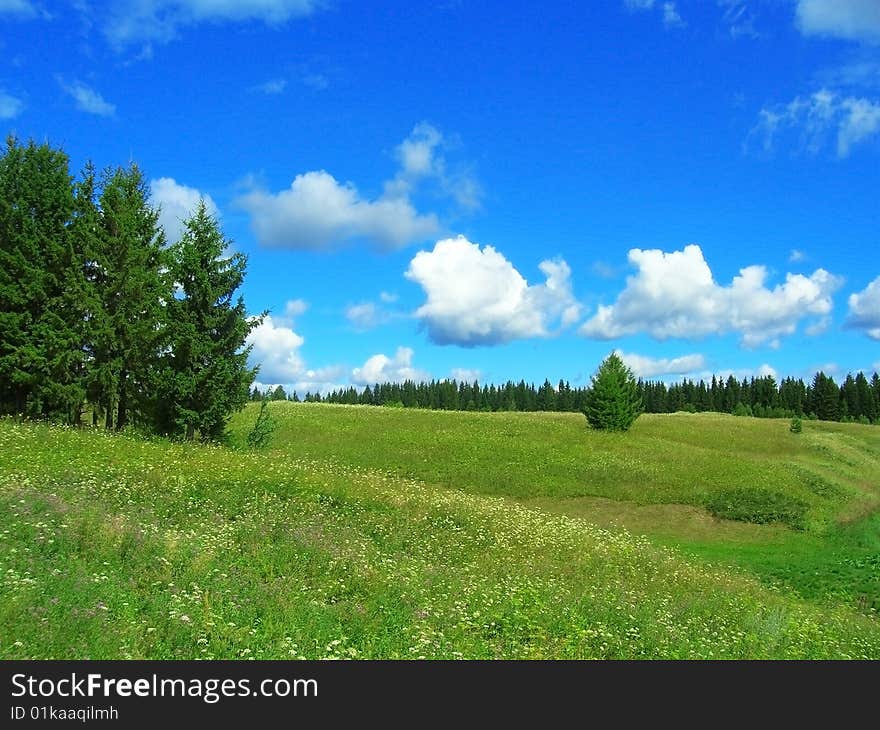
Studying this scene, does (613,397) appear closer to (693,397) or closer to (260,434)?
(260,434)

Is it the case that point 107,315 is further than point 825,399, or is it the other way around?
point 825,399

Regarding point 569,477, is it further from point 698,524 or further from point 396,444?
point 396,444

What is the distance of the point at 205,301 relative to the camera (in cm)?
2783

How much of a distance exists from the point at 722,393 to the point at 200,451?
507ft

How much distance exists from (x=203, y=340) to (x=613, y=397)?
126 feet

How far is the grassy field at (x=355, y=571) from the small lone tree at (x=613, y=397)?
22831 millimetres

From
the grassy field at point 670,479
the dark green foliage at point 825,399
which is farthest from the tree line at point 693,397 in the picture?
the grassy field at point 670,479

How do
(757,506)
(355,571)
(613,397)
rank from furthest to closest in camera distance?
1. (613,397)
2. (757,506)
3. (355,571)

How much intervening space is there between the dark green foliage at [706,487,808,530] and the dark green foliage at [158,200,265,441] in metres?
Answer: 25.3

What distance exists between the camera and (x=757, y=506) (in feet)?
111

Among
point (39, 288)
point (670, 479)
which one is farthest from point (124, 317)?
point (670, 479)

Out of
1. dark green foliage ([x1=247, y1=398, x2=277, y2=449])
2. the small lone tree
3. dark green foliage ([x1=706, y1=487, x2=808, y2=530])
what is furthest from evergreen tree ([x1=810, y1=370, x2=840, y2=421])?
dark green foliage ([x1=247, y1=398, x2=277, y2=449])

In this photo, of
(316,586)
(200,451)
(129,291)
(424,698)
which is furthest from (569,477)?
(424,698)

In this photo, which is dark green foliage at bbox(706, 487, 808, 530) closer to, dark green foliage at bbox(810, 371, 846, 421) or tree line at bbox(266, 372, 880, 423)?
tree line at bbox(266, 372, 880, 423)
